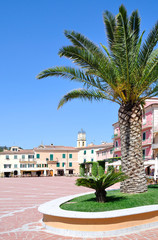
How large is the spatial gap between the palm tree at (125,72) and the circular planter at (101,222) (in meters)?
2.75

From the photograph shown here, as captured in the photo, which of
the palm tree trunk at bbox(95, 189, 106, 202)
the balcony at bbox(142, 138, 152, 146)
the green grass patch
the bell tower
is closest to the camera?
the green grass patch

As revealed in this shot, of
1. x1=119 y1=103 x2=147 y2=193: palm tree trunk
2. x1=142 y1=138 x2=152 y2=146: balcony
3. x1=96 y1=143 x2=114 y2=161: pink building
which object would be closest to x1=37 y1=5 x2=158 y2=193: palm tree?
x1=119 y1=103 x2=147 y2=193: palm tree trunk

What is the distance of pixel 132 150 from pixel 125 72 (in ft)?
10.4

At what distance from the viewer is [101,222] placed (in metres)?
6.79

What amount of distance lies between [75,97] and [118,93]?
8.58 ft

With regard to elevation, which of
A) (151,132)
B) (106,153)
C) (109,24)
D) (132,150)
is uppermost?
(109,24)

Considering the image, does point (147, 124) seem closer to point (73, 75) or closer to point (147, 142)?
point (147, 142)

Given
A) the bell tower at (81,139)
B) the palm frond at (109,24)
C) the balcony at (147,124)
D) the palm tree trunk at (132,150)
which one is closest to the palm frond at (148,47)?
the palm frond at (109,24)

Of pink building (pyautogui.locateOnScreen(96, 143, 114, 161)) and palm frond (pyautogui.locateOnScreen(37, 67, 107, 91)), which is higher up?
palm frond (pyautogui.locateOnScreen(37, 67, 107, 91))

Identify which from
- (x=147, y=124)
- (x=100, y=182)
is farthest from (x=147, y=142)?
(x=100, y=182)

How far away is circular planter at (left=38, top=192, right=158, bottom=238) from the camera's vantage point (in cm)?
677

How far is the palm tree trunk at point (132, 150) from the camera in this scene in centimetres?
1010

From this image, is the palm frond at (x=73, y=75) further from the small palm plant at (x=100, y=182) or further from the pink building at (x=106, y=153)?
the pink building at (x=106, y=153)

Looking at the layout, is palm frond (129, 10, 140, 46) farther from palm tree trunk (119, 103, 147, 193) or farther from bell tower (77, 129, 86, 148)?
bell tower (77, 129, 86, 148)
